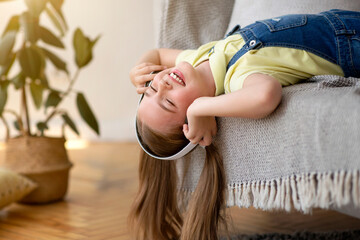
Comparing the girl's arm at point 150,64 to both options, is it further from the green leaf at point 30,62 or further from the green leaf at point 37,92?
the green leaf at point 37,92

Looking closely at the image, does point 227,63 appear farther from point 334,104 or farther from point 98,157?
point 98,157

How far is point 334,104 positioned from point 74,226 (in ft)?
3.55

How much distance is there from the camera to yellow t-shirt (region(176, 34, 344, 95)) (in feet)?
3.99

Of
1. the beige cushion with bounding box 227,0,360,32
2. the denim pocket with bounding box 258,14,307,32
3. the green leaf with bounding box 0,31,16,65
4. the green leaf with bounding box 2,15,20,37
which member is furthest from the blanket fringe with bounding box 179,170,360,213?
the green leaf with bounding box 2,15,20,37

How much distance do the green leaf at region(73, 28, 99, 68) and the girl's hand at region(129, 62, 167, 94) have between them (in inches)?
26.8

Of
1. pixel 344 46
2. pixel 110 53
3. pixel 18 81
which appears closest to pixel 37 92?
pixel 18 81

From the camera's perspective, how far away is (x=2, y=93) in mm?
1961

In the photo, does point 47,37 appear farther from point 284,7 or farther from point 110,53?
point 110,53

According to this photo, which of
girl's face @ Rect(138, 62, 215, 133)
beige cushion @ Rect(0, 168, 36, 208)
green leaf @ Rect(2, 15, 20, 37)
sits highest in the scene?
green leaf @ Rect(2, 15, 20, 37)

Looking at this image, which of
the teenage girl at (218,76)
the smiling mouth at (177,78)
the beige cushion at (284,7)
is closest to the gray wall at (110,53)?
the beige cushion at (284,7)

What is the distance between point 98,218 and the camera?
178cm

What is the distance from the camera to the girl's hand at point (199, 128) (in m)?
1.17

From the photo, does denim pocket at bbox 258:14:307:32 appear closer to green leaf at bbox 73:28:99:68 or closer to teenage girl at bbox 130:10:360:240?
teenage girl at bbox 130:10:360:240

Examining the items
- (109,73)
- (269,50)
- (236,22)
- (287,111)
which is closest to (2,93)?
(236,22)
